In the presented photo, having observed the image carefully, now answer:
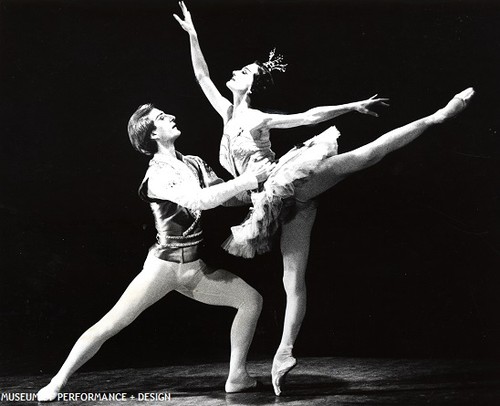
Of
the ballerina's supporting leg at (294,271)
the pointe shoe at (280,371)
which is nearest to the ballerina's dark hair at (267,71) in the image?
the ballerina's supporting leg at (294,271)

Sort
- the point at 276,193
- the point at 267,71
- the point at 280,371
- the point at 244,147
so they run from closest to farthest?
1. the point at 276,193
2. the point at 280,371
3. the point at 244,147
4. the point at 267,71

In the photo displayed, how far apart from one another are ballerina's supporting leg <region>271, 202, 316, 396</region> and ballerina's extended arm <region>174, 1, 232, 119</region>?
2.57 feet

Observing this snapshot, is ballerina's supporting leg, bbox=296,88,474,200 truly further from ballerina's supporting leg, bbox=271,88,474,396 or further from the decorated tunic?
the decorated tunic

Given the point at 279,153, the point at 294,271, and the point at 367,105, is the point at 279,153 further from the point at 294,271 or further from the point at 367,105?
the point at 294,271

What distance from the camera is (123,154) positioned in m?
5.75

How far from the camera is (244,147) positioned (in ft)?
17.4

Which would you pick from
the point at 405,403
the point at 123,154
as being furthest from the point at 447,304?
the point at 123,154

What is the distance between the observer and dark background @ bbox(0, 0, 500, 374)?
5.57m

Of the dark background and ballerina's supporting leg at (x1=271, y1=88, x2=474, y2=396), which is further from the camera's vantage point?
the dark background

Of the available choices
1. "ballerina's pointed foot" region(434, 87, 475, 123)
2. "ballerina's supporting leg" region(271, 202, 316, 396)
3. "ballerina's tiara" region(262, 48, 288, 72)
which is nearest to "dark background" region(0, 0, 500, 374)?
"ballerina's tiara" region(262, 48, 288, 72)

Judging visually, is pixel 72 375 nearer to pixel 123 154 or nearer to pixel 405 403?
pixel 123 154

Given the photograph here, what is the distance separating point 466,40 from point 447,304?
→ 1.58 metres

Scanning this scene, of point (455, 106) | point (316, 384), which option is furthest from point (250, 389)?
point (455, 106)

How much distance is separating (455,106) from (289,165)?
3.26 feet
